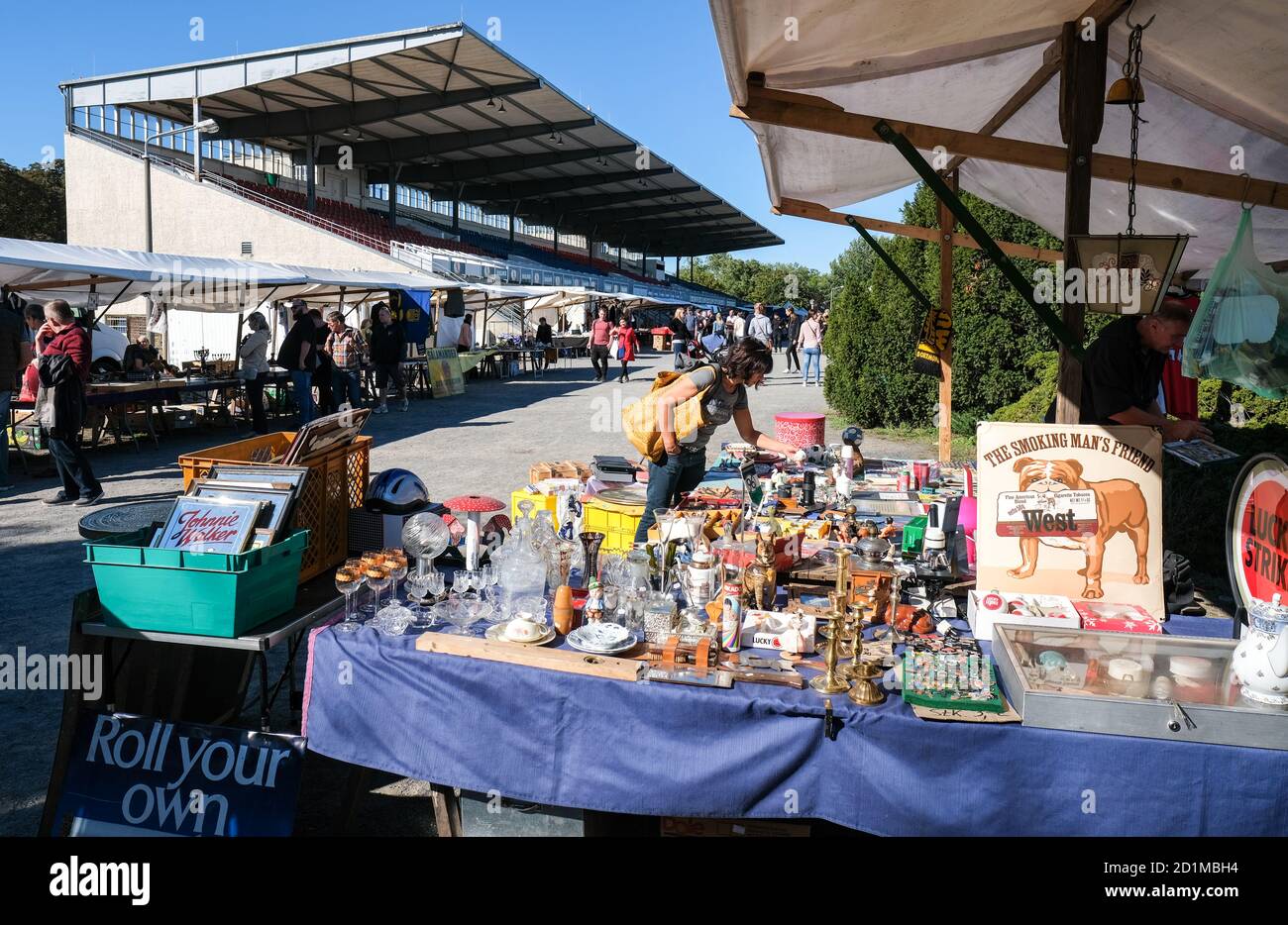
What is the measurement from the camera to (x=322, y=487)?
3566 millimetres

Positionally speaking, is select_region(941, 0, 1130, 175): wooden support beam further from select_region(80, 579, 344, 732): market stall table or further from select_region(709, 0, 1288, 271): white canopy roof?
select_region(80, 579, 344, 732): market stall table

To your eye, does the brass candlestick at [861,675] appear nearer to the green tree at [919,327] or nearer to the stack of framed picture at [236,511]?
the stack of framed picture at [236,511]

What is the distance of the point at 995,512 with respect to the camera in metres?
3.01

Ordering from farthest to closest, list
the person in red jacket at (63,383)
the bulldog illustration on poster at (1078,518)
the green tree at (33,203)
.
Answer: the green tree at (33,203)
the person in red jacket at (63,383)
the bulldog illustration on poster at (1078,518)

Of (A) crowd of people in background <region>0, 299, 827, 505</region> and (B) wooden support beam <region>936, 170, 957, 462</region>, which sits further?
(A) crowd of people in background <region>0, 299, 827, 505</region>

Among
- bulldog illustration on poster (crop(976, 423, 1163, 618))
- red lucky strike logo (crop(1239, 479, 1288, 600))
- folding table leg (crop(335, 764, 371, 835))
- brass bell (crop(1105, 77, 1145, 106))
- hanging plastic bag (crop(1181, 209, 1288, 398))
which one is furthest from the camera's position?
brass bell (crop(1105, 77, 1145, 106))

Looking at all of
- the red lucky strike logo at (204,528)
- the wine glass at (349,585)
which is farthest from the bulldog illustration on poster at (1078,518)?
the red lucky strike logo at (204,528)

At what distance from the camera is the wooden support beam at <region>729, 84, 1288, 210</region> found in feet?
12.6

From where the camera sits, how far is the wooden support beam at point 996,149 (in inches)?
151

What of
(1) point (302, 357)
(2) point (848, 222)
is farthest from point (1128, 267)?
(1) point (302, 357)

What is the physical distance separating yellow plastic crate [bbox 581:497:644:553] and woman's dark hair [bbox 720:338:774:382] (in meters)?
0.90

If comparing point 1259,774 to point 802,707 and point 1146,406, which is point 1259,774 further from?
point 1146,406

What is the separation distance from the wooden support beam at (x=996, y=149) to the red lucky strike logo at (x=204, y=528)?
2795 mm

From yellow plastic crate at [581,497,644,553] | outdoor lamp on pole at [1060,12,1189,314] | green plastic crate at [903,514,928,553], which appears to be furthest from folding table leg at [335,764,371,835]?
outdoor lamp on pole at [1060,12,1189,314]
